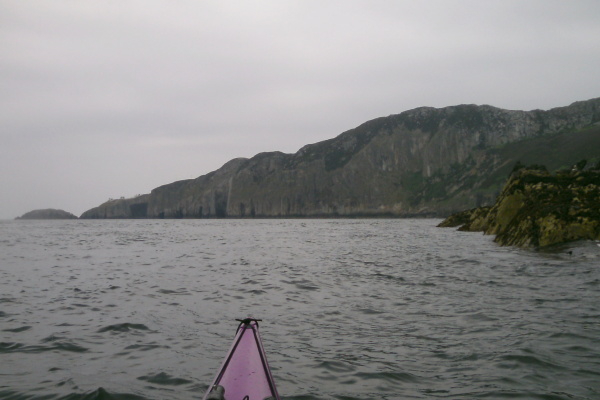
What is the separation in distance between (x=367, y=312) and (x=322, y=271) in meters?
8.53

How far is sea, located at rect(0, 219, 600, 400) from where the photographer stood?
6238mm

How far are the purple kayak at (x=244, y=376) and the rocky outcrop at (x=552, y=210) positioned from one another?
20562 millimetres

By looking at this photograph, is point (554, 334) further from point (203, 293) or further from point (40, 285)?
point (40, 285)

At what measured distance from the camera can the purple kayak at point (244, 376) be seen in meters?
4.75

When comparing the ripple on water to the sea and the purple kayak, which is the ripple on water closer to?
the sea

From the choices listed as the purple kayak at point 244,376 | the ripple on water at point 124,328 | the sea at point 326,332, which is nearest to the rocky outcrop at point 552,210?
the sea at point 326,332

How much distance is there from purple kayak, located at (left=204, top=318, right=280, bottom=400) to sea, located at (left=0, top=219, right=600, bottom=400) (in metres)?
0.78

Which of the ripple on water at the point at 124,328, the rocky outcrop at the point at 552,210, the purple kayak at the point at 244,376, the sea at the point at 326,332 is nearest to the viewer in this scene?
the purple kayak at the point at 244,376

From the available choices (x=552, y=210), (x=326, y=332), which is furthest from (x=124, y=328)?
(x=552, y=210)

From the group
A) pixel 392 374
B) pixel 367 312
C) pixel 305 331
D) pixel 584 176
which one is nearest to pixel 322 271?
pixel 367 312

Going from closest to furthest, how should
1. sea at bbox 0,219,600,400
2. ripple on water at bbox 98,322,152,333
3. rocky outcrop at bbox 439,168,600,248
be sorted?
sea at bbox 0,219,600,400 → ripple on water at bbox 98,322,152,333 → rocky outcrop at bbox 439,168,600,248

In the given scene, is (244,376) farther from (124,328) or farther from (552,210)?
(552,210)

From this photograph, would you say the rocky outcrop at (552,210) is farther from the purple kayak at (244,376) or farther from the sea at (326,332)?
the purple kayak at (244,376)

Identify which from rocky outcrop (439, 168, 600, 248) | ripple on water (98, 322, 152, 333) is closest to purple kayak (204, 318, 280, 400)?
ripple on water (98, 322, 152, 333)
